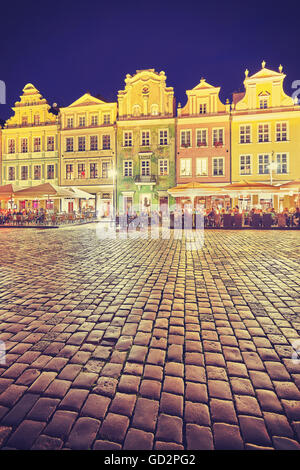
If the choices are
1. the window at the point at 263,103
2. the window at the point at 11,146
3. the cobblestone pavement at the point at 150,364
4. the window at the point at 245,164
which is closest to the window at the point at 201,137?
the window at the point at 245,164

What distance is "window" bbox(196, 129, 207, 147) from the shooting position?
91.2 ft

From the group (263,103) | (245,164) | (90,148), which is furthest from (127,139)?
(263,103)

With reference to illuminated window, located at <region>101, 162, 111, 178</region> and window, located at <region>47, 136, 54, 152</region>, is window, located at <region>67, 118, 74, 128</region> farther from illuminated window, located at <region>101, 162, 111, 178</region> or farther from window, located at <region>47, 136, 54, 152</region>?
illuminated window, located at <region>101, 162, 111, 178</region>

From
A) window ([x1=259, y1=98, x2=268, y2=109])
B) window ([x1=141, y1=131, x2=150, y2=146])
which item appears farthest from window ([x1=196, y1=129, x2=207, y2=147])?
window ([x1=259, y1=98, x2=268, y2=109])

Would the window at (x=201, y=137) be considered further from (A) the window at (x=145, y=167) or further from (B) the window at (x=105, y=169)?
(B) the window at (x=105, y=169)

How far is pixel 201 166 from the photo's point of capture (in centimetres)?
2812

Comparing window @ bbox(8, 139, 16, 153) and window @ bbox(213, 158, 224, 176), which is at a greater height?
window @ bbox(8, 139, 16, 153)

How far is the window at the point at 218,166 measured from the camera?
27.8 m

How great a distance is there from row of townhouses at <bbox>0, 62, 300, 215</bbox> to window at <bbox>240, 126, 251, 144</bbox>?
10cm

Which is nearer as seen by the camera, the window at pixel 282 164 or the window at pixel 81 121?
the window at pixel 282 164

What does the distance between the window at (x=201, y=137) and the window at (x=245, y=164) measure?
13.5 feet

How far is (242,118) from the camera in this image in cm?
2692

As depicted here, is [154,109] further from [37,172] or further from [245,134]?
[37,172]
